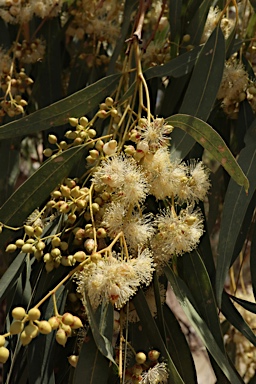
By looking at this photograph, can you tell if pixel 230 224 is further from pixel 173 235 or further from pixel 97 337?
pixel 97 337

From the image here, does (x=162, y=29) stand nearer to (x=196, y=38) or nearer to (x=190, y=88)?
(x=196, y=38)

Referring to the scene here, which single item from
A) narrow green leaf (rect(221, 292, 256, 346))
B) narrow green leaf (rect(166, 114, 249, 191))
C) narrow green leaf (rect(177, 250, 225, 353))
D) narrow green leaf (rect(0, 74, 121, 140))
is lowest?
narrow green leaf (rect(221, 292, 256, 346))


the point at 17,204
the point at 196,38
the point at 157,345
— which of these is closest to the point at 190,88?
the point at 196,38

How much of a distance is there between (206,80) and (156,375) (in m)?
0.66

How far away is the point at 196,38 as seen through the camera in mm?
1646

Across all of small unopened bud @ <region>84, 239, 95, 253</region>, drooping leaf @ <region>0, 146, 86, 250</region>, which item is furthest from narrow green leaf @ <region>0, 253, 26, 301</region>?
small unopened bud @ <region>84, 239, 95, 253</region>

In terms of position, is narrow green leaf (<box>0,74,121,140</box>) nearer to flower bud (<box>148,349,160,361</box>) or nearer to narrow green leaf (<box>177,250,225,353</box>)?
narrow green leaf (<box>177,250,225,353</box>)

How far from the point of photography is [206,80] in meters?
1.39

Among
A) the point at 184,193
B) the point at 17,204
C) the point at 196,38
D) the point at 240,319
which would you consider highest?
the point at 196,38

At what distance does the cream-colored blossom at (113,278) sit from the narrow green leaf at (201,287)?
22 cm

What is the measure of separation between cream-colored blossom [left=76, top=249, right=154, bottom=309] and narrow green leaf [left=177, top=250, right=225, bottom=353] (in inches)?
8.5

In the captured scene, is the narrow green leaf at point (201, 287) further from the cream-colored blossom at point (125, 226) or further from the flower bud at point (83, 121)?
the flower bud at point (83, 121)

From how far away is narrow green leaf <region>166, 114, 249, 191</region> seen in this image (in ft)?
3.69

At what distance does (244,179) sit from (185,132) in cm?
22
